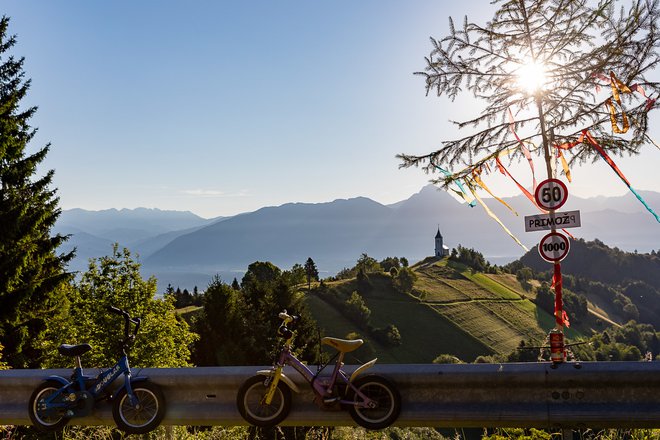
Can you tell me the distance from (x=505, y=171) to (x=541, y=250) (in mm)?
3579

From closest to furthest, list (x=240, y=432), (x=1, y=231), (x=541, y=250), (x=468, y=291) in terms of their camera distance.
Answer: (x=240, y=432) → (x=541, y=250) → (x=1, y=231) → (x=468, y=291)

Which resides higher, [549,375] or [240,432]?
[549,375]

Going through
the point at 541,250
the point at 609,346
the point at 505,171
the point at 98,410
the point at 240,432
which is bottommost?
the point at 609,346

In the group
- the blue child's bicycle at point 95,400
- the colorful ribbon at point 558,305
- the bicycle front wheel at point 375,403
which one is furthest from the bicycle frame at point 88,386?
the colorful ribbon at point 558,305

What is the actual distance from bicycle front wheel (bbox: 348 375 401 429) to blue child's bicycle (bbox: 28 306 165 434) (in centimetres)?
198

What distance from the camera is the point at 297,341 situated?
36.8 m

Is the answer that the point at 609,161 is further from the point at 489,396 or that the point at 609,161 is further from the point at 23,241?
the point at 23,241

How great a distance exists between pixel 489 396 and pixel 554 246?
405cm

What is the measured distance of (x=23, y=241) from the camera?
2258 cm

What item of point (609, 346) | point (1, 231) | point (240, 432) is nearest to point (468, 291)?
point (609, 346)

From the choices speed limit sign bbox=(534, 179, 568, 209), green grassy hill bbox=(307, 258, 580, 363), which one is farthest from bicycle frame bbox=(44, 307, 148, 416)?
green grassy hill bbox=(307, 258, 580, 363)

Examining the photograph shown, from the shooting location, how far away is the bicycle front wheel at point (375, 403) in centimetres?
488

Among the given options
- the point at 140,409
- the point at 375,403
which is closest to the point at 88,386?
the point at 140,409

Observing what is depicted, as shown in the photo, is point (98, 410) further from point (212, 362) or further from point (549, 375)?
point (212, 362)
